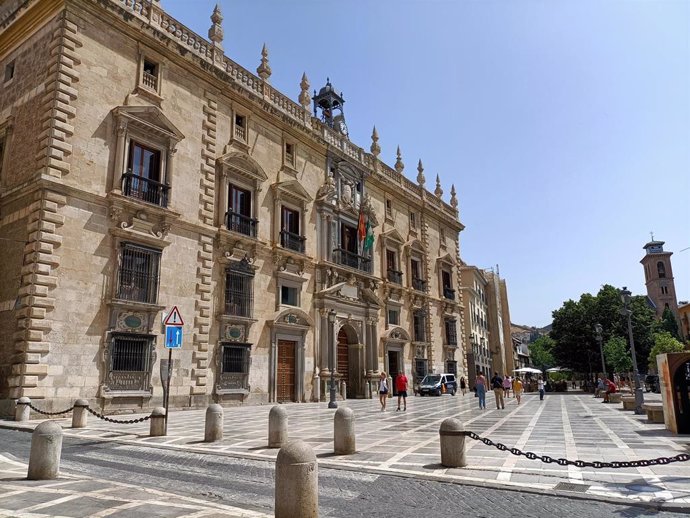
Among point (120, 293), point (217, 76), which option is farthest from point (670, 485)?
point (217, 76)

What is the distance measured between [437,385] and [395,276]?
7.40 meters

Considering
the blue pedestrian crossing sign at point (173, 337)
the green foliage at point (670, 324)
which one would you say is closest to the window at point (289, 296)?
the blue pedestrian crossing sign at point (173, 337)

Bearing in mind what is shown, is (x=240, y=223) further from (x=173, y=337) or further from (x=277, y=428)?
(x=277, y=428)

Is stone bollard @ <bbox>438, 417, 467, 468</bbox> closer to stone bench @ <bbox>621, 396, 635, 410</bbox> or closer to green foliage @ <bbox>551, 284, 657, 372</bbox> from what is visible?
stone bench @ <bbox>621, 396, 635, 410</bbox>

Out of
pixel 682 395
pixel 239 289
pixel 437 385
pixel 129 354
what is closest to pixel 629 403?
pixel 682 395

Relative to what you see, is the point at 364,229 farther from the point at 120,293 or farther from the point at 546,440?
the point at 546,440

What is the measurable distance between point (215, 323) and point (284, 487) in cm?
1584

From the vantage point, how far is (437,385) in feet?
104

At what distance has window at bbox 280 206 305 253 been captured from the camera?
78.3 feet

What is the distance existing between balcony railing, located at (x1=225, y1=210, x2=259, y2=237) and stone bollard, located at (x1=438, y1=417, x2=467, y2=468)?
1528cm

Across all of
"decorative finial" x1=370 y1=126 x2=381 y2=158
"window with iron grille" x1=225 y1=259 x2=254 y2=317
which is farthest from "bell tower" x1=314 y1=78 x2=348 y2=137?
"window with iron grille" x1=225 y1=259 x2=254 y2=317

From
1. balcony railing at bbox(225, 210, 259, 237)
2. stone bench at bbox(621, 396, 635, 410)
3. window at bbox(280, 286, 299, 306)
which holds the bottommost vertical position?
stone bench at bbox(621, 396, 635, 410)

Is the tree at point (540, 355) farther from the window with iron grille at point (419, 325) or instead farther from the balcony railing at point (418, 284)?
the window with iron grille at point (419, 325)

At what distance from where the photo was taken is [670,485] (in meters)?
6.27
